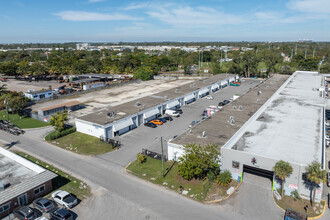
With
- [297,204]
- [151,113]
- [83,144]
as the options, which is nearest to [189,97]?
[151,113]

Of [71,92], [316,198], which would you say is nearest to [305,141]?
[316,198]

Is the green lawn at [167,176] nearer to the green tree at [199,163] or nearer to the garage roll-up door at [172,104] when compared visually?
the green tree at [199,163]

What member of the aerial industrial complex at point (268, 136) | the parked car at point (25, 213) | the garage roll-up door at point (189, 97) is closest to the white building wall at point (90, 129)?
the aerial industrial complex at point (268, 136)

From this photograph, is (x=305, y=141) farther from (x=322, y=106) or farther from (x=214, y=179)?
(x=322, y=106)

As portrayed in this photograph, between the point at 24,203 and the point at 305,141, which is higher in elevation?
the point at 305,141

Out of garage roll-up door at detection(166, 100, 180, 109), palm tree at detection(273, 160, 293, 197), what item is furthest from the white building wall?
palm tree at detection(273, 160, 293, 197)

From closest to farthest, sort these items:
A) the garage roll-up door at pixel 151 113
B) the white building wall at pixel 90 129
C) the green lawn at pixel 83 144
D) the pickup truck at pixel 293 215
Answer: the pickup truck at pixel 293 215 < the green lawn at pixel 83 144 < the white building wall at pixel 90 129 < the garage roll-up door at pixel 151 113
